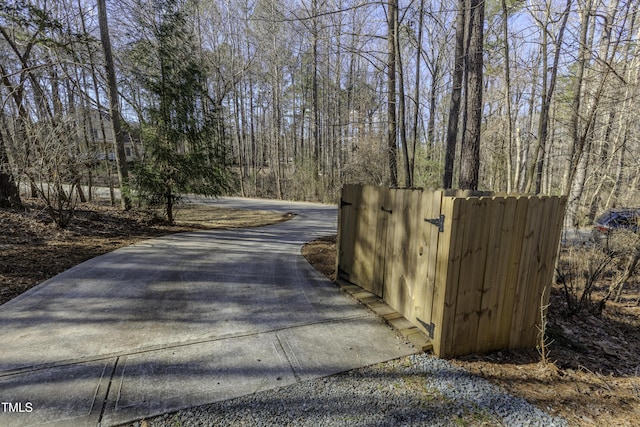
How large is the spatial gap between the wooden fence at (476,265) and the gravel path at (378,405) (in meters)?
0.45

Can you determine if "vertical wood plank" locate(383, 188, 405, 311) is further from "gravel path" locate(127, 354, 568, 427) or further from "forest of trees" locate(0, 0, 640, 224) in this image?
"forest of trees" locate(0, 0, 640, 224)

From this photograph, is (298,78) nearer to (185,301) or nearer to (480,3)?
(480,3)

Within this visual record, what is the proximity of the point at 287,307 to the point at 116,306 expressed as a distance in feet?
6.08

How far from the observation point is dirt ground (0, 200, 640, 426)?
223 centimetres

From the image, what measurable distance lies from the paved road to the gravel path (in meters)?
0.12

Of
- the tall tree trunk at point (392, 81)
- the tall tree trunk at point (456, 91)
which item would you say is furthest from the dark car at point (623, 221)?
the tall tree trunk at point (392, 81)

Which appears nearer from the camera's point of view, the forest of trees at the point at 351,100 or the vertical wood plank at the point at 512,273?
the vertical wood plank at the point at 512,273

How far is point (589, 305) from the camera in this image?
4.50m

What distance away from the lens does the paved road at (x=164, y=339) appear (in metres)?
2.06

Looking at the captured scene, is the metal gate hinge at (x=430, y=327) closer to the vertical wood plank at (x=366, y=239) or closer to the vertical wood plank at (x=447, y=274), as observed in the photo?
the vertical wood plank at (x=447, y=274)

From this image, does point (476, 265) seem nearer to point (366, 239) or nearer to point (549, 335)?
point (366, 239)

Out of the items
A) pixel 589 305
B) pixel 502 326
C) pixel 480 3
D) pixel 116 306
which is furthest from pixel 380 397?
pixel 480 3

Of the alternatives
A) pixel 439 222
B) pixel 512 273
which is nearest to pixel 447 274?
pixel 439 222

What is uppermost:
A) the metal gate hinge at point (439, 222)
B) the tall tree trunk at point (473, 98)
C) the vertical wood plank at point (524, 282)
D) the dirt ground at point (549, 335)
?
the tall tree trunk at point (473, 98)
